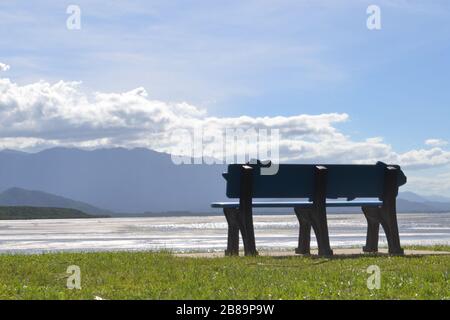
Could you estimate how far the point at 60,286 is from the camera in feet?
33.6

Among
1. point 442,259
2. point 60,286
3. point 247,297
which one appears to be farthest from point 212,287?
point 442,259

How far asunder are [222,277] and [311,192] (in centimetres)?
503

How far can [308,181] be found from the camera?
50.7 ft

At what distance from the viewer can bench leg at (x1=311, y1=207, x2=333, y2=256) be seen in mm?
15320

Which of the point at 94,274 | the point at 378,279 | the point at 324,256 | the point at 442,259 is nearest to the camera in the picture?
the point at 378,279

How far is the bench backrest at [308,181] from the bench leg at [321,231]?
1.30 feet

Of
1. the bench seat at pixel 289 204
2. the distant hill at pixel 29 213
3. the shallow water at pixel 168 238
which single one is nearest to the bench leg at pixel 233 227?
the bench seat at pixel 289 204

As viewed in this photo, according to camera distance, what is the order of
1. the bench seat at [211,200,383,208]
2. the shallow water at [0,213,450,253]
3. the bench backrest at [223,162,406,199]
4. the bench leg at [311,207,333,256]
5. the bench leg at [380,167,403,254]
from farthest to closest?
the shallow water at [0,213,450,253] < the bench leg at [380,167,403,254] < the bench seat at [211,200,383,208] < the bench leg at [311,207,333,256] < the bench backrest at [223,162,406,199]

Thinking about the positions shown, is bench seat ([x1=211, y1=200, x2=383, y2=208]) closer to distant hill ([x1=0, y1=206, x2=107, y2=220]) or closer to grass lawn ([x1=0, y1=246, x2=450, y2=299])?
grass lawn ([x1=0, y1=246, x2=450, y2=299])

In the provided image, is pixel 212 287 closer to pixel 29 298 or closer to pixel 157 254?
pixel 29 298

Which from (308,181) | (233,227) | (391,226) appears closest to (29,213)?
(233,227)

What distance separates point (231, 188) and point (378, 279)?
212 inches

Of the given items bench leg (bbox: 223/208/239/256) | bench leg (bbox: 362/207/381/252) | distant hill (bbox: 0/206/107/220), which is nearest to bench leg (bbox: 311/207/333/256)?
bench leg (bbox: 362/207/381/252)

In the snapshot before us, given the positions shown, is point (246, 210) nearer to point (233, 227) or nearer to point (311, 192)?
point (233, 227)
